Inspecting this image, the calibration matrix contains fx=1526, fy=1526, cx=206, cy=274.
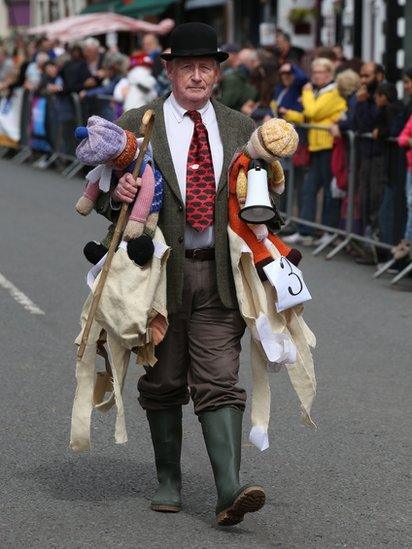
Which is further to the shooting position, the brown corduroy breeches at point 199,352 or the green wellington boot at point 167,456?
the green wellington boot at point 167,456

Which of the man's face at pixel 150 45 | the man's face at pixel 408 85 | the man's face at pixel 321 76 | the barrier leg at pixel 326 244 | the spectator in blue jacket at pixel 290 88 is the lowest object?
the barrier leg at pixel 326 244

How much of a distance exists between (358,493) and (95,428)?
1637 mm

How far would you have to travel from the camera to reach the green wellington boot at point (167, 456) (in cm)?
600

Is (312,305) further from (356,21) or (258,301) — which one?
(356,21)

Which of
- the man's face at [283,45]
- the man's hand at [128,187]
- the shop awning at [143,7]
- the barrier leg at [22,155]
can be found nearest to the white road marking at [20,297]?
the man's hand at [128,187]

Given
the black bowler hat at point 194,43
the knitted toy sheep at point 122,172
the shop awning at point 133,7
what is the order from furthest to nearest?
the shop awning at point 133,7 < the black bowler hat at point 194,43 < the knitted toy sheep at point 122,172

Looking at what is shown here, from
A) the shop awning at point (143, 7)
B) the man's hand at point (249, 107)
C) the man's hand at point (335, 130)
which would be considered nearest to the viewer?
the man's hand at point (335, 130)

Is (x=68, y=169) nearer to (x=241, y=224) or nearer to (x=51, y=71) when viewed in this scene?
(x=51, y=71)

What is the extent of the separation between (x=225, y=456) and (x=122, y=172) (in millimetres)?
1136

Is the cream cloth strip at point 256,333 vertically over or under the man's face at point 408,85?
over

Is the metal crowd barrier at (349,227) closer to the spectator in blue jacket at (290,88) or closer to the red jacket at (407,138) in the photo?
the red jacket at (407,138)

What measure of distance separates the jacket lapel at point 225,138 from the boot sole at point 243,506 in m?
1.14

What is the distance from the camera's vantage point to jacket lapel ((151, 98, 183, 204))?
579 cm

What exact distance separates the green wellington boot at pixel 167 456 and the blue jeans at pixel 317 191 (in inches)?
339
